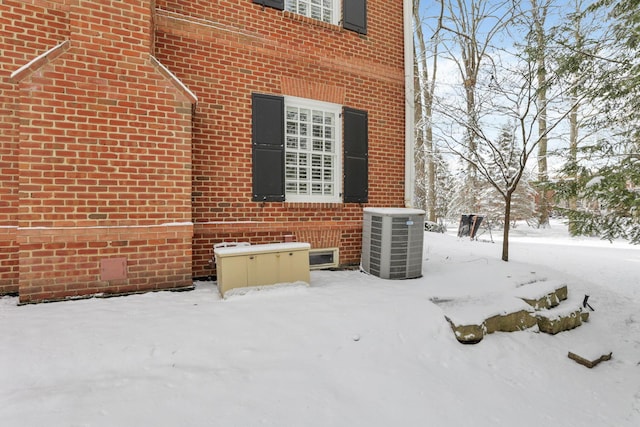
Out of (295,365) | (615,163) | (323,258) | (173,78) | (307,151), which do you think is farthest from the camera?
(323,258)

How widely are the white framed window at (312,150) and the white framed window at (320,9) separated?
1.59m

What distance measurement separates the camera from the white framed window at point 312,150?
5.23 m

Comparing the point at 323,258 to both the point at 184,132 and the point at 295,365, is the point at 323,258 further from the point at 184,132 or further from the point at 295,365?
the point at 295,365

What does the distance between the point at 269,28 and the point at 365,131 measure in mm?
2249

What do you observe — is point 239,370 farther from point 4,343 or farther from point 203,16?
point 203,16

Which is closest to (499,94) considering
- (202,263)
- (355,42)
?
(355,42)

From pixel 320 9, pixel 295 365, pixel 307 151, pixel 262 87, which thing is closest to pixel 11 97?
pixel 262 87

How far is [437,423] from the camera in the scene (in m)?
2.14

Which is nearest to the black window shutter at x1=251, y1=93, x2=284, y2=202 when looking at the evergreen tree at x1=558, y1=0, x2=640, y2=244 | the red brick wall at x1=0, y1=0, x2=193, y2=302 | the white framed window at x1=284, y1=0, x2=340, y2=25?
the red brick wall at x1=0, y1=0, x2=193, y2=302

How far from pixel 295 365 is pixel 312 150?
3649mm

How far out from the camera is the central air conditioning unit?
4.85 metres

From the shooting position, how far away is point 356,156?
220 inches

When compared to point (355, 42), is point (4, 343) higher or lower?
lower

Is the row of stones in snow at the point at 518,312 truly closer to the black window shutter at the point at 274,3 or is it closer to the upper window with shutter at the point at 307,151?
the upper window with shutter at the point at 307,151
